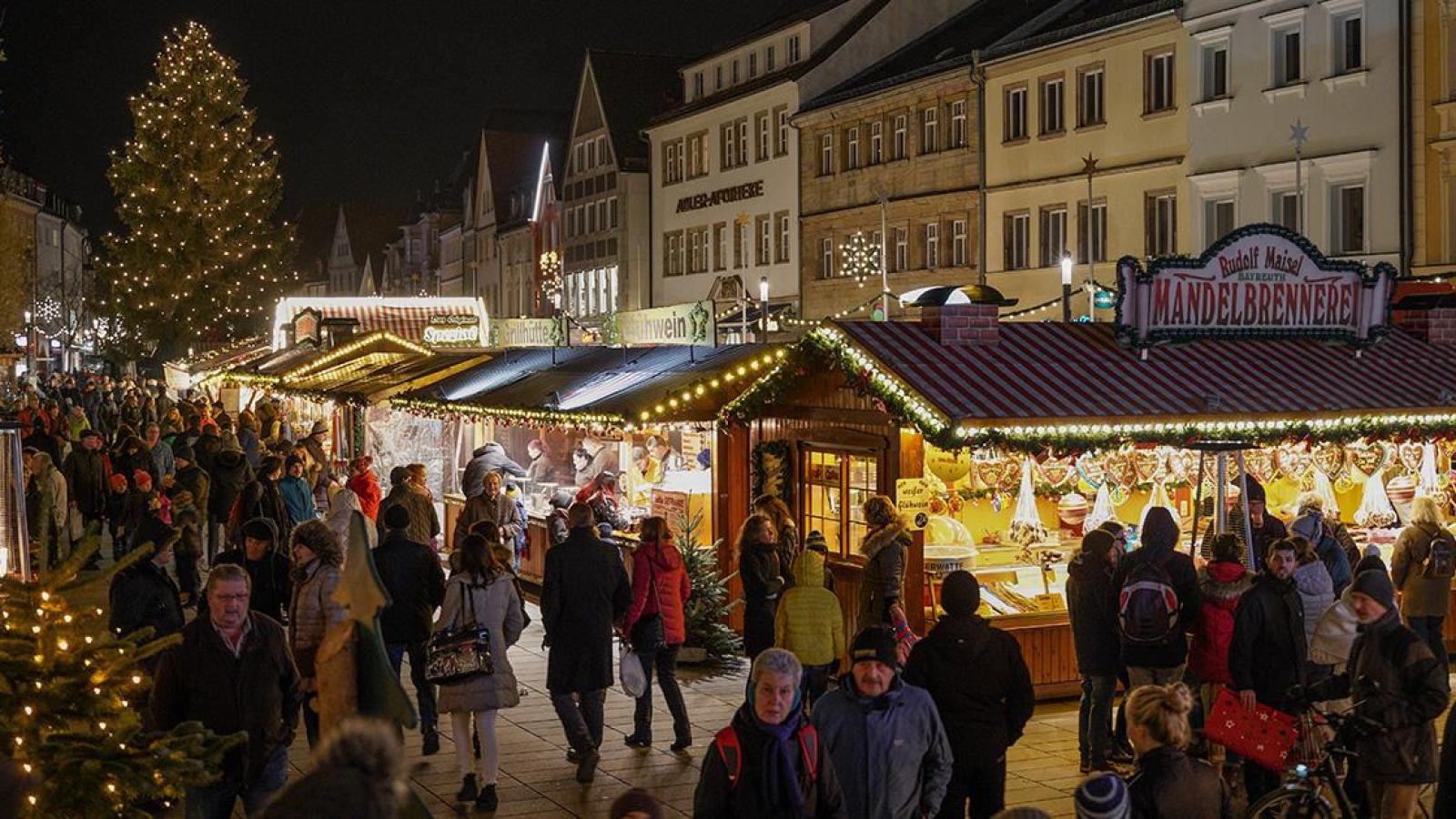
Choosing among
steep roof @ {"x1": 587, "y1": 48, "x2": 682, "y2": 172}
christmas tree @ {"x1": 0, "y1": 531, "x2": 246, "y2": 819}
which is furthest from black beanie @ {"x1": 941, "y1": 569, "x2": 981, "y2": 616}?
steep roof @ {"x1": 587, "y1": 48, "x2": 682, "y2": 172}

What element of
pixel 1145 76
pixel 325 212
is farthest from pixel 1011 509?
pixel 325 212

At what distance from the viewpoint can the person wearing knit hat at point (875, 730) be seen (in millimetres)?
6902

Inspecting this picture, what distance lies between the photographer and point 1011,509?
16.6 meters

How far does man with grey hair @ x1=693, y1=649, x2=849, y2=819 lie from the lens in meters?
6.23

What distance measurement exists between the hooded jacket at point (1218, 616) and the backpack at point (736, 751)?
502 centimetres

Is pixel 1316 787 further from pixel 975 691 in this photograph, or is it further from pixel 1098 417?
pixel 1098 417

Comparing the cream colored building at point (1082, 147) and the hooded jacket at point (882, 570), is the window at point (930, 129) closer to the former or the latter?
the cream colored building at point (1082, 147)

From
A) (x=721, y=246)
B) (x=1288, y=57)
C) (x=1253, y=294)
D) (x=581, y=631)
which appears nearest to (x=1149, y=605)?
(x=581, y=631)

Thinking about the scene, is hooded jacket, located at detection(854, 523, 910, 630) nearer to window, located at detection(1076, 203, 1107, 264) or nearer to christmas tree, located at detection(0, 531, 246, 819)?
christmas tree, located at detection(0, 531, 246, 819)

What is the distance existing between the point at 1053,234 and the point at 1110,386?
23651 millimetres

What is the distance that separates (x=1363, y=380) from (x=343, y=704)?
36.8 ft

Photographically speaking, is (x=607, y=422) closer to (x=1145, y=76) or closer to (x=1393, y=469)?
(x=1393, y=469)

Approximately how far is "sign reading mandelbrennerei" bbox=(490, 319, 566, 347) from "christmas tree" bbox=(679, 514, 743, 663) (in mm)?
9088

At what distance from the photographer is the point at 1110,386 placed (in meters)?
15.0
